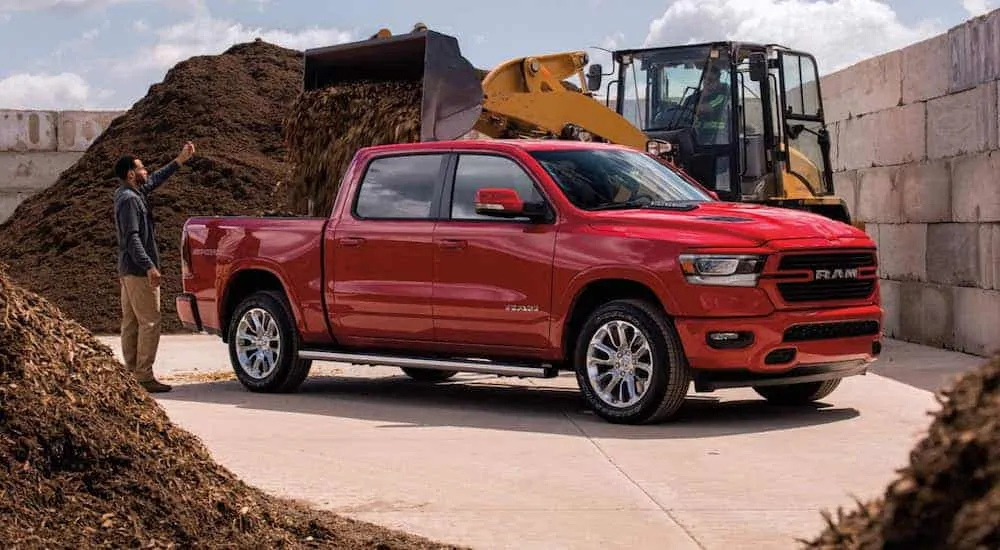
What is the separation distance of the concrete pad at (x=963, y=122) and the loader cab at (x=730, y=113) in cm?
123

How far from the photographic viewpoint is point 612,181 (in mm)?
11625

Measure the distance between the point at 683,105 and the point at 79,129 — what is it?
634 inches

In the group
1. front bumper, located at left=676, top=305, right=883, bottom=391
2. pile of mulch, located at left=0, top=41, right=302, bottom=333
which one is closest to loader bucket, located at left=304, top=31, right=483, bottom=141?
front bumper, located at left=676, top=305, right=883, bottom=391

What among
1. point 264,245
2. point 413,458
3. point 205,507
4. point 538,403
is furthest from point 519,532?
point 264,245

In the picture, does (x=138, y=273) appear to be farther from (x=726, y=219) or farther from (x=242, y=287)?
A: (x=726, y=219)

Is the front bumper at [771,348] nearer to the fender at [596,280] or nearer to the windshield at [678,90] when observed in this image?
the fender at [596,280]

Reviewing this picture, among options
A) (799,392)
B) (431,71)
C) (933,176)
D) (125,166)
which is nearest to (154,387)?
(125,166)

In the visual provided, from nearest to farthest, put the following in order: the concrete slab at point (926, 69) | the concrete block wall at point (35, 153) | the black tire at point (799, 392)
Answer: the black tire at point (799, 392), the concrete slab at point (926, 69), the concrete block wall at point (35, 153)

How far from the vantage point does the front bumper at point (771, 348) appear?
33.8 ft

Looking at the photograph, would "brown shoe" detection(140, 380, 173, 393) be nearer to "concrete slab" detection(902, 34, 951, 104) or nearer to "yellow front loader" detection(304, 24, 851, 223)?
"yellow front loader" detection(304, 24, 851, 223)

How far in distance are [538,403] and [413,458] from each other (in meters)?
3.20

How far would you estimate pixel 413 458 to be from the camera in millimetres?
9008

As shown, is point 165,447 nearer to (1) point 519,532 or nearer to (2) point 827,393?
(1) point 519,532

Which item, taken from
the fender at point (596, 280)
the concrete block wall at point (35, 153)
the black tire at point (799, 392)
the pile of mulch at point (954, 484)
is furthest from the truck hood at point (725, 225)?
the concrete block wall at point (35, 153)
